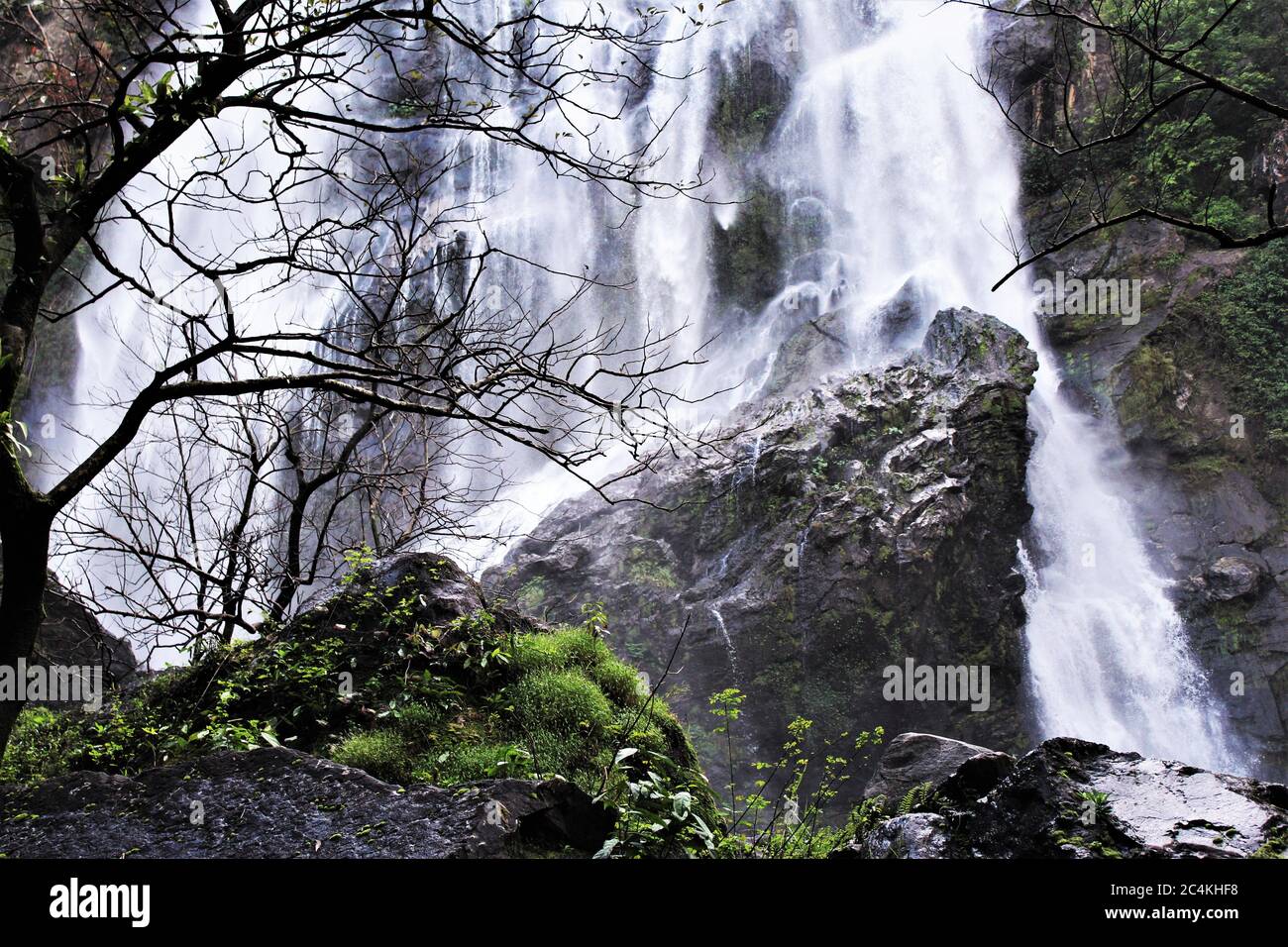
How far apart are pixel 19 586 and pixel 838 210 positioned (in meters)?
19.1

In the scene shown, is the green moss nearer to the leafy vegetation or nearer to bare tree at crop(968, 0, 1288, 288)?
bare tree at crop(968, 0, 1288, 288)

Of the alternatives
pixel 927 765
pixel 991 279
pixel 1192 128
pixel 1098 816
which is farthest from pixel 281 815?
pixel 1192 128

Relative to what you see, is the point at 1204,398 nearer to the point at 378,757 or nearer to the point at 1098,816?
the point at 1098,816

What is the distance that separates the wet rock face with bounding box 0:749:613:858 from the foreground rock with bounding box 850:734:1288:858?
1.41 meters

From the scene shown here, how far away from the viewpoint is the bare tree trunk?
321 centimetres

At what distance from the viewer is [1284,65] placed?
54.4ft

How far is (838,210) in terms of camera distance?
19.8m

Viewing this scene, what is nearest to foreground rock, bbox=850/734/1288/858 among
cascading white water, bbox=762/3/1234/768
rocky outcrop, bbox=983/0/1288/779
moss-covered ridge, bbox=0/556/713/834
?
moss-covered ridge, bbox=0/556/713/834

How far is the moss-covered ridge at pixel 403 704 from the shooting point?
453 centimetres

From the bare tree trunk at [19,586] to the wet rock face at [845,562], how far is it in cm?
962

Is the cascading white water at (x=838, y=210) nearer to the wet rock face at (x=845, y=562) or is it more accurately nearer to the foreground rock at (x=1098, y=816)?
the wet rock face at (x=845, y=562)
